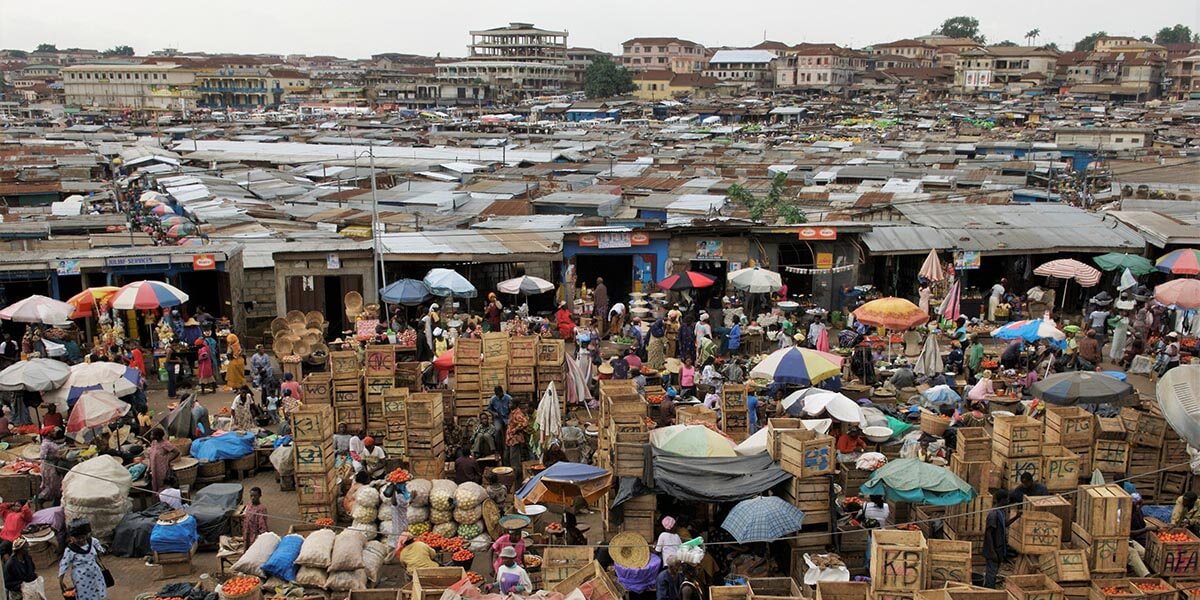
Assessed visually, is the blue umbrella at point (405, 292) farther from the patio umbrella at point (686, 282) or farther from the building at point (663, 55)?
the building at point (663, 55)

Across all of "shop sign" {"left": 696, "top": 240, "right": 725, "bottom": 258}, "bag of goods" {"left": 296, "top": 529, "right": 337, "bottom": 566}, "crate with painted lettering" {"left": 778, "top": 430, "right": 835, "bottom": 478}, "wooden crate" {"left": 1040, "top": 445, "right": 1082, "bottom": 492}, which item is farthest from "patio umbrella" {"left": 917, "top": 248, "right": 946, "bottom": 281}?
"bag of goods" {"left": 296, "top": 529, "right": 337, "bottom": 566}

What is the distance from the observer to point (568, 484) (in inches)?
347

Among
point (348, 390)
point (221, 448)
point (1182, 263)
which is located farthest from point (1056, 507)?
point (1182, 263)

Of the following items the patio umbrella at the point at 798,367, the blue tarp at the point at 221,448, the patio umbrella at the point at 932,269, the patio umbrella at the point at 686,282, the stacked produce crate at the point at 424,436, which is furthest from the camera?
the patio umbrella at the point at 932,269

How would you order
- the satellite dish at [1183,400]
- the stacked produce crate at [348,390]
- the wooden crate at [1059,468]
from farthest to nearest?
the stacked produce crate at [348,390]
the wooden crate at [1059,468]
the satellite dish at [1183,400]

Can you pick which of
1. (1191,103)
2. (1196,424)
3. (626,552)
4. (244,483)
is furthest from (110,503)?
(1191,103)

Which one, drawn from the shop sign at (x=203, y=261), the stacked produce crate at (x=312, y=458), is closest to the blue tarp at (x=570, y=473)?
the stacked produce crate at (x=312, y=458)

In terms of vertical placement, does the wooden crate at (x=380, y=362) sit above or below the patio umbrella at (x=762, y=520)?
above

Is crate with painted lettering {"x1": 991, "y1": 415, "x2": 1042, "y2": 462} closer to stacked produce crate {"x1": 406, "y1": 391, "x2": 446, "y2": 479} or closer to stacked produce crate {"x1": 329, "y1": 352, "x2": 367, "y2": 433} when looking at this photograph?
stacked produce crate {"x1": 406, "y1": 391, "x2": 446, "y2": 479}

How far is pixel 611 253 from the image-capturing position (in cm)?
1847

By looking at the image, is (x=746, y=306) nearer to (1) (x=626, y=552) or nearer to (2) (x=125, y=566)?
(1) (x=626, y=552)

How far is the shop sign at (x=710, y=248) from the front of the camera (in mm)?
18406

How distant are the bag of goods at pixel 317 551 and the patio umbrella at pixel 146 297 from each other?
7.16m

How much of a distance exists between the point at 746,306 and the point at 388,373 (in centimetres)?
870
